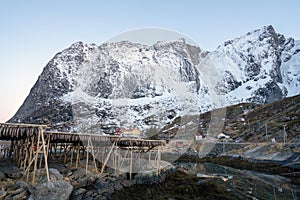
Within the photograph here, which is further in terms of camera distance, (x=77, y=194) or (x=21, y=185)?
(x=77, y=194)

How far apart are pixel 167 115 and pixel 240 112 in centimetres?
6383

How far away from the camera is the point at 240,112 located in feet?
387

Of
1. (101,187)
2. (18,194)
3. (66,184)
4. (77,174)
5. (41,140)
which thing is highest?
(41,140)

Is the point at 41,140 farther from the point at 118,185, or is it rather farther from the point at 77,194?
the point at 118,185

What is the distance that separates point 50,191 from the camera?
14070 mm

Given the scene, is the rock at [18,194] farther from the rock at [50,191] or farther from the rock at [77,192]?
the rock at [77,192]

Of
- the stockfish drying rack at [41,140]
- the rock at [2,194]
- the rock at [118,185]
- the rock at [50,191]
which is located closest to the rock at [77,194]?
the rock at [50,191]

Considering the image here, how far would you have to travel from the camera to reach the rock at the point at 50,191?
13.8 metres

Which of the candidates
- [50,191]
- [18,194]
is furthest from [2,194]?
[50,191]

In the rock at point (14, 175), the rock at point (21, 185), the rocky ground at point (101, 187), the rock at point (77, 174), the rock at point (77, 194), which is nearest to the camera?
the rocky ground at point (101, 187)

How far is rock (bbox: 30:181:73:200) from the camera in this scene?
542 inches

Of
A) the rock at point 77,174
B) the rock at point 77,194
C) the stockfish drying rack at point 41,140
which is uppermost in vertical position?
the stockfish drying rack at point 41,140

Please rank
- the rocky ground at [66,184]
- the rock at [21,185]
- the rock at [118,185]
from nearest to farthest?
the rocky ground at [66,184]
the rock at [21,185]
the rock at [118,185]

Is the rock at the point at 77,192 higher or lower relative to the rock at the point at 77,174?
lower
